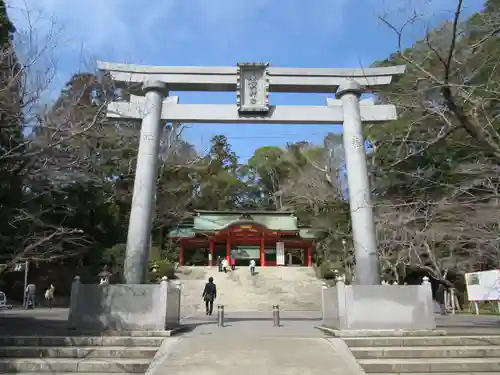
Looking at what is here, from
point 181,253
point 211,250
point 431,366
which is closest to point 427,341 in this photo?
point 431,366

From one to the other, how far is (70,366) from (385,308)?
21.6 ft

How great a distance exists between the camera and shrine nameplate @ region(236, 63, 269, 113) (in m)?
12.2

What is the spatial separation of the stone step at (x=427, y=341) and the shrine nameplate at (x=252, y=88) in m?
6.58

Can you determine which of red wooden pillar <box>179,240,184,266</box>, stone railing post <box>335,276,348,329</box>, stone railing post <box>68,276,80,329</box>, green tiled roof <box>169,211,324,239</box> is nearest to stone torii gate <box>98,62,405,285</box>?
stone railing post <box>335,276,348,329</box>

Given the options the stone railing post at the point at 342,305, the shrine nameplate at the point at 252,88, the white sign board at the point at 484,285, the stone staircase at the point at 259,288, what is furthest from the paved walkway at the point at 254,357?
the stone staircase at the point at 259,288

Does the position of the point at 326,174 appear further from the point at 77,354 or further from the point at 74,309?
the point at 77,354

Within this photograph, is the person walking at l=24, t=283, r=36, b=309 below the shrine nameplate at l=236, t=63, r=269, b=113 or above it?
below

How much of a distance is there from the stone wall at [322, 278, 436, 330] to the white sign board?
843 centimetres

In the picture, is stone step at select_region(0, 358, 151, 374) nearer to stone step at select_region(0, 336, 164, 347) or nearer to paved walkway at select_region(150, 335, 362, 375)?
paved walkway at select_region(150, 335, 362, 375)

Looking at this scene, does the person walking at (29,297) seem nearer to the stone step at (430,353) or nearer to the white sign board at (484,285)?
the stone step at (430,353)

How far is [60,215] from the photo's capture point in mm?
24703

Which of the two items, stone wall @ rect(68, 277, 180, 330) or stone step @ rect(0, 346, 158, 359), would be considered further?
stone wall @ rect(68, 277, 180, 330)

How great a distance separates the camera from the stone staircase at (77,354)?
24.3ft

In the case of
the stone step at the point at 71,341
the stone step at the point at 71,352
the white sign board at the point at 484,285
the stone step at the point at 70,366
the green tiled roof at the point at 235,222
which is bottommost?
the stone step at the point at 70,366
